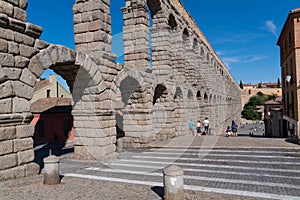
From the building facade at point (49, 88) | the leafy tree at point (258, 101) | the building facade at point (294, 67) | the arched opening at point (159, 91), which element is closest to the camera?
the arched opening at point (159, 91)

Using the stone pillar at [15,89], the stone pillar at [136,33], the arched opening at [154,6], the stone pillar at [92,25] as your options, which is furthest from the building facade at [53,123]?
the stone pillar at [15,89]

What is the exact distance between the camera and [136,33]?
39.5 ft

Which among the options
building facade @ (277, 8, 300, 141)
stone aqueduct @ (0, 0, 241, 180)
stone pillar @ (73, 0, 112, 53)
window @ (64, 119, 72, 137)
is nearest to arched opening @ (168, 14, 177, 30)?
stone aqueduct @ (0, 0, 241, 180)

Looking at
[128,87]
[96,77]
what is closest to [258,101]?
[128,87]

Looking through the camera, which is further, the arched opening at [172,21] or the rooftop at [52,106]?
the rooftop at [52,106]

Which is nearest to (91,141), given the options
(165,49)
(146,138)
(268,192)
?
(146,138)

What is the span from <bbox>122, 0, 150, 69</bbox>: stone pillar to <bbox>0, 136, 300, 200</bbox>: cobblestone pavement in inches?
169

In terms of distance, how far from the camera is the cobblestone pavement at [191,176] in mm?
5160

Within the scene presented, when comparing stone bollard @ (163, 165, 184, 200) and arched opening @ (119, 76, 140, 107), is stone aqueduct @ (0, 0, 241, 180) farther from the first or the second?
stone bollard @ (163, 165, 184, 200)

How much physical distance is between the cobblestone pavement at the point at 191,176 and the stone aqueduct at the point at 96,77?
85cm

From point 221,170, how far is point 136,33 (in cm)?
744

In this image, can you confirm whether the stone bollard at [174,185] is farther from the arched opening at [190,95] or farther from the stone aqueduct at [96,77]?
the arched opening at [190,95]

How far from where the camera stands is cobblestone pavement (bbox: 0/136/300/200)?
16.9 feet

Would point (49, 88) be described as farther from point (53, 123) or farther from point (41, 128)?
point (53, 123)
